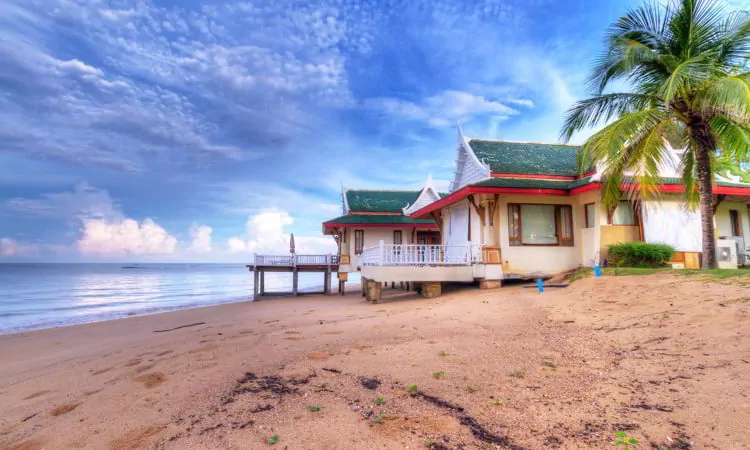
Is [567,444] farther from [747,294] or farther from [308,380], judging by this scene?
[747,294]

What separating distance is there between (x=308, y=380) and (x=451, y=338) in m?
2.76

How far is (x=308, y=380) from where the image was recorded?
16.8ft

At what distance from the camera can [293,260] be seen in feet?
83.3

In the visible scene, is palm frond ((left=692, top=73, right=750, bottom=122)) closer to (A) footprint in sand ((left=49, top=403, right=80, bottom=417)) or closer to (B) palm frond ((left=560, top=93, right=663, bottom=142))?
(B) palm frond ((left=560, top=93, right=663, bottom=142))

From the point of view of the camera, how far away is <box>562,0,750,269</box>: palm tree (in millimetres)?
9227

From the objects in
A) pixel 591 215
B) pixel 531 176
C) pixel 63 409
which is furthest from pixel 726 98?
pixel 63 409

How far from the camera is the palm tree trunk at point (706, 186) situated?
9.88 metres

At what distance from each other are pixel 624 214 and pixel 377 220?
1536cm

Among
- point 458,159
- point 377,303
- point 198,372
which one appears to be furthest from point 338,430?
point 458,159

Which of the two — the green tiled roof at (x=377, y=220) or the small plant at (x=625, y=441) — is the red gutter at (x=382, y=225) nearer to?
the green tiled roof at (x=377, y=220)

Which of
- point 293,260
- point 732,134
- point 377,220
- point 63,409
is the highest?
point 732,134

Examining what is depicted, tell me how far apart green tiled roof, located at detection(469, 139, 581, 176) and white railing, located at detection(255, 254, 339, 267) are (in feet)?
42.6

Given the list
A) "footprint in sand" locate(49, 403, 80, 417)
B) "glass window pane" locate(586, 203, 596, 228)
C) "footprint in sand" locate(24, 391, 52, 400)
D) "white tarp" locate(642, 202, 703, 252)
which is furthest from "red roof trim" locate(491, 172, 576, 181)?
"footprint in sand" locate(24, 391, 52, 400)

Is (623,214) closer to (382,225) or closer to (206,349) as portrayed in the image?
(206,349)
